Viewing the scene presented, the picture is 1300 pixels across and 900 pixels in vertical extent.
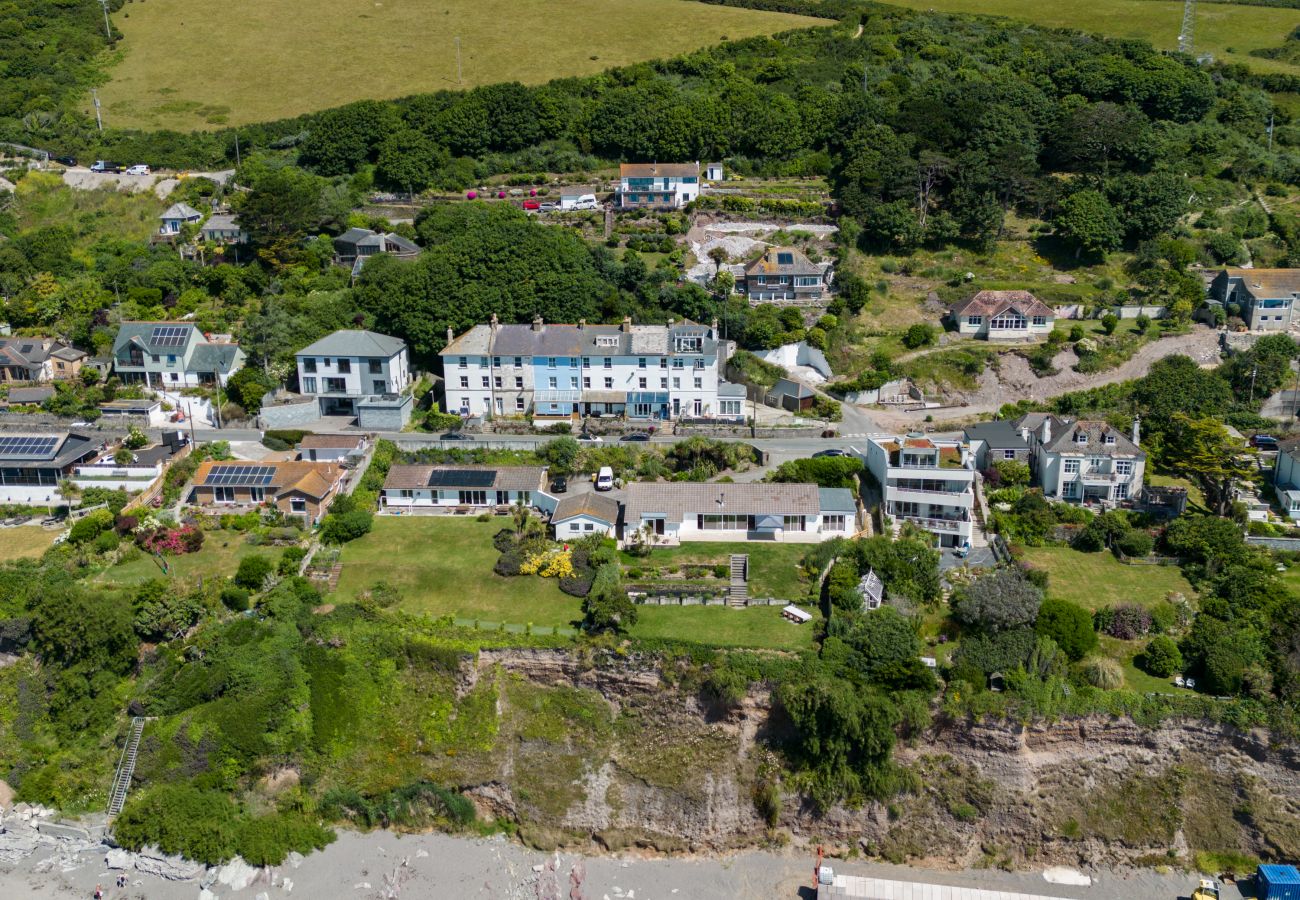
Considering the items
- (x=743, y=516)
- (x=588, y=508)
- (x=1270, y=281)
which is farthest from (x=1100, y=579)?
(x=1270, y=281)

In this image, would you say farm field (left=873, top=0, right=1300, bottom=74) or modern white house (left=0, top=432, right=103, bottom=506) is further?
farm field (left=873, top=0, right=1300, bottom=74)

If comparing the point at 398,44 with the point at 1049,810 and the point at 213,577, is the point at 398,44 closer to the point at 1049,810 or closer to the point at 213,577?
the point at 213,577

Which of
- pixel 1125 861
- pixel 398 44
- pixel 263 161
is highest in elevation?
pixel 398 44

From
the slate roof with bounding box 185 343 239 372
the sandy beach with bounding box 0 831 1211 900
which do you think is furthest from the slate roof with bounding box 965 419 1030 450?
the slate roof with bounding box 185 343 239 372

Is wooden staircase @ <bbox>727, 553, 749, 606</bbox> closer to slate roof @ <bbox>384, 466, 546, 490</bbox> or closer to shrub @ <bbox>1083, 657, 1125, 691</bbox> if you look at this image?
slate roof @ <bbox>384, 466, 546, 490</bbox>

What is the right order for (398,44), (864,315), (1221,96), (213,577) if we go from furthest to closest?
(398,44) < (1221,96) < (864,315) < (213,577)

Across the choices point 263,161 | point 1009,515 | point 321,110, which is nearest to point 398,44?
point 321,110

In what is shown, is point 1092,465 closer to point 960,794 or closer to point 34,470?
point 960,794

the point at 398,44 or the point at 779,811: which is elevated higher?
the point at 398,44
